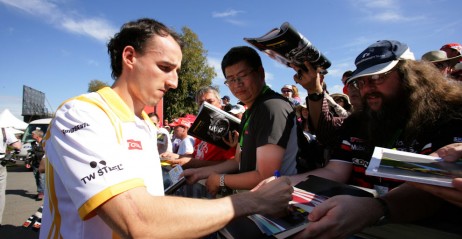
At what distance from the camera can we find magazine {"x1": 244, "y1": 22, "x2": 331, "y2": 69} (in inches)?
75.9

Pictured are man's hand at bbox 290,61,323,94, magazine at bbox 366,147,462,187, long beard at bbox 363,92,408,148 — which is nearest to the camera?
magazine at bbox 366,147,462,187

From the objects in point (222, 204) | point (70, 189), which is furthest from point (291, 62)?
point (70, 189)

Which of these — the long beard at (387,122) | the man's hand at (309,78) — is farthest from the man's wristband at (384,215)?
the man's hand at (309,78)

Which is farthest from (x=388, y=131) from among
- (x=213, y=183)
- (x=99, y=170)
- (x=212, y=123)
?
(x=99, y=170)

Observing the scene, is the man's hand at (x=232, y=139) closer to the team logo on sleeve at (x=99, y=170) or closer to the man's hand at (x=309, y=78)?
the man's hand at (x=309, y=78)

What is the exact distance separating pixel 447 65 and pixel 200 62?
85.2ft

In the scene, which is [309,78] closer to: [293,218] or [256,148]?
[256,148]

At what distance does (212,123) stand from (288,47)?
1351 millimetres

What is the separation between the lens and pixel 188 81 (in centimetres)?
2745

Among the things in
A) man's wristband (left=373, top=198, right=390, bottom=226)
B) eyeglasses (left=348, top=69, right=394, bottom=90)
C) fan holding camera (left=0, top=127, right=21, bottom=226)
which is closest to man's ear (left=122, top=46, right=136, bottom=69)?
man's wristband (left=373, top=198, right=390, bottom=226)

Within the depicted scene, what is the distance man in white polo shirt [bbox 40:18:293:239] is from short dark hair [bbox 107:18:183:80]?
359mm

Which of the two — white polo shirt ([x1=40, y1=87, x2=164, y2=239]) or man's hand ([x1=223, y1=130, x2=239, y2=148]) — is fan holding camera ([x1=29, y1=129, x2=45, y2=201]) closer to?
man's hand ([x1=223, y1=130, x2=239, y2=148])

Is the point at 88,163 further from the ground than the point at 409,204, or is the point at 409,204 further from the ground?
the point at 88,163

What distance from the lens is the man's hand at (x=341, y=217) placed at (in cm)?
121
